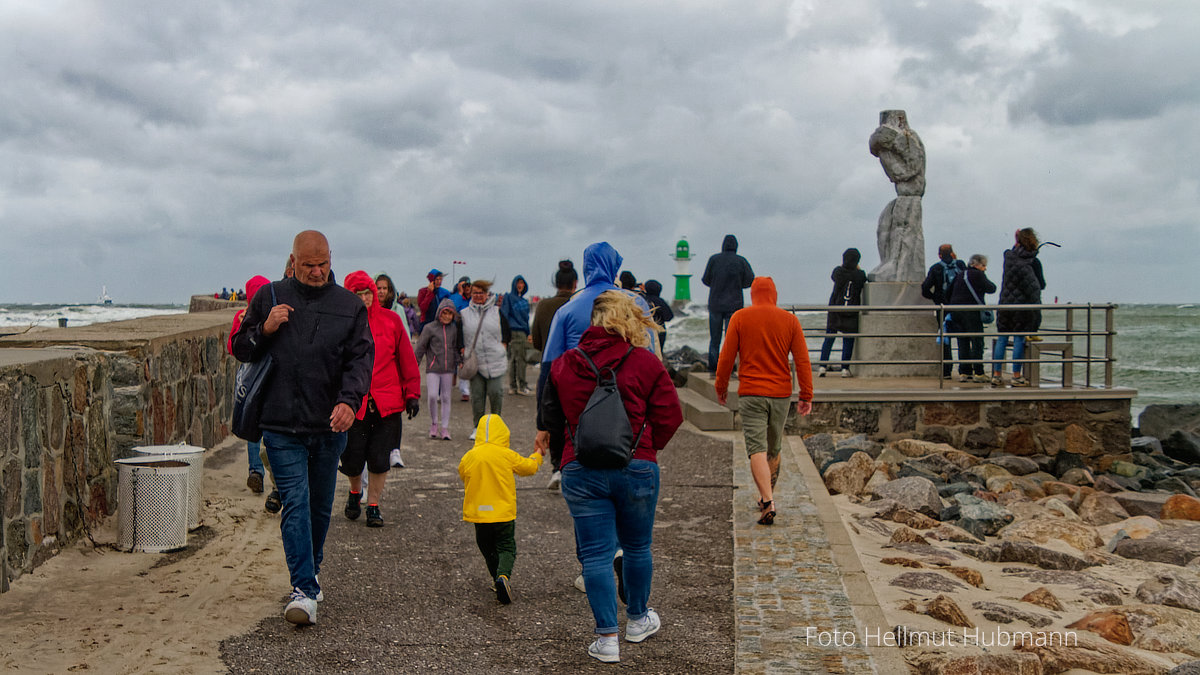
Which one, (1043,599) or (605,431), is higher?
(605,431)

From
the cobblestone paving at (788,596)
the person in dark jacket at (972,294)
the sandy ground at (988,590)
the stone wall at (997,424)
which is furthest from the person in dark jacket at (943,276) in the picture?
the cobblestone paving at (788,596)

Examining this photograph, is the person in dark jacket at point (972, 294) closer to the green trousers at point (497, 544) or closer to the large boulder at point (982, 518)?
the large boulder at point (982, 518)

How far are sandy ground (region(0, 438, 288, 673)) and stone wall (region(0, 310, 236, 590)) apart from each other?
194 mm

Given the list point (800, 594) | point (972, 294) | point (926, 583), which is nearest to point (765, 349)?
point (926, 583)

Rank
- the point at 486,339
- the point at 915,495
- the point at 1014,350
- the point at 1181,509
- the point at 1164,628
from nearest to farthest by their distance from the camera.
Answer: the point at 1164,628
the point at 915,495
the point at 1181,509
the point at 486,339
the point at 1014,350

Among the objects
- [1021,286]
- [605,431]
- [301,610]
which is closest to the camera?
[605,431]

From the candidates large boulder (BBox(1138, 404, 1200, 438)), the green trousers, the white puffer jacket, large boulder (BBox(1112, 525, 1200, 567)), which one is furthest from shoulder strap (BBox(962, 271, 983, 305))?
the green trousers

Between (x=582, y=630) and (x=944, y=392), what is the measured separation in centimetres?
869

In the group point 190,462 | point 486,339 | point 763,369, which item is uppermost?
point 486,339

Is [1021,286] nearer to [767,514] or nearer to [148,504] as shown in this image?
[767,514]

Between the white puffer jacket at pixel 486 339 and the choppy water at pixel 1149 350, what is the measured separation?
462 cm

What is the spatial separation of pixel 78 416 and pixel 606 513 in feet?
11.9

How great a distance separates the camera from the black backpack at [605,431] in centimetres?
432

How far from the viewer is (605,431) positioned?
4320 mm
